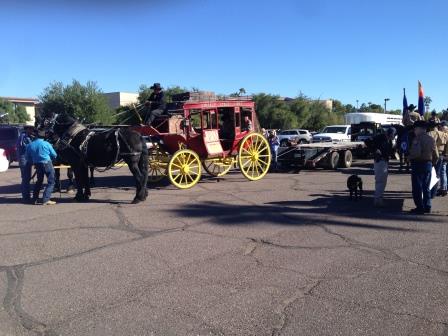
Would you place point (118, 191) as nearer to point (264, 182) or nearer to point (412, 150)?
point (264, 182)

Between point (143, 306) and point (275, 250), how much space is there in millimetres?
2423

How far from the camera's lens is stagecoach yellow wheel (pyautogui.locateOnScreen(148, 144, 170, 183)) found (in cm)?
1308

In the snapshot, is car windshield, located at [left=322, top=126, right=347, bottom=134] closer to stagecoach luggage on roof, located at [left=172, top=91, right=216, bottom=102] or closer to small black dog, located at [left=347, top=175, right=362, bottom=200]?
stagecoach luggage on roof, located at [left=172, top=91, right=216, bottom=102]

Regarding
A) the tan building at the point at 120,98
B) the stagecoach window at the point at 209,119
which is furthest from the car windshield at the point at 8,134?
the tan building at the point at 120,98

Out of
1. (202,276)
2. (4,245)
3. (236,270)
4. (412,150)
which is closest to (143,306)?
(202,276)

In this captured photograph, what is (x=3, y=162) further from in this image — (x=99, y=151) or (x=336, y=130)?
(x=336, y=130)

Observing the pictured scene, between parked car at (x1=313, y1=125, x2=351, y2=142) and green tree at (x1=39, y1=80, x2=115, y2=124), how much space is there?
25.6 metres

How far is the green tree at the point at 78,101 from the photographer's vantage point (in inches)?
1919

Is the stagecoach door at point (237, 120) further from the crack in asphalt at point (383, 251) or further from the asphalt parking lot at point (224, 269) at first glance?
the crack in asphalt at point (383, 251)

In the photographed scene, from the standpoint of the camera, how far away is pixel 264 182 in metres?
13.9

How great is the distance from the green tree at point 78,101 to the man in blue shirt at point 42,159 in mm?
39123

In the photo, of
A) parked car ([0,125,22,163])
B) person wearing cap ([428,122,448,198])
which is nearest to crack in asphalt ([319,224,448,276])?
person wearing cap ([428,122,448,198])

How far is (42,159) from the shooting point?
1036 cm

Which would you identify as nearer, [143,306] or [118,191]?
[143,306]
